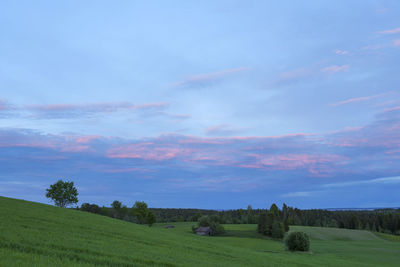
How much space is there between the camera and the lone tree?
279ft

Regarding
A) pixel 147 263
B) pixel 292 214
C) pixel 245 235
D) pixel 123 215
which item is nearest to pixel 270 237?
pixel 245 235

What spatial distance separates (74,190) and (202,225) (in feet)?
150

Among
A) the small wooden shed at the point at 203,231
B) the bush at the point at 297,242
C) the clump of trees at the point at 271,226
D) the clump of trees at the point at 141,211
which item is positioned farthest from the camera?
the small wooden shed at the point at 203,231

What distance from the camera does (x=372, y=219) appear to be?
165625 millimetres

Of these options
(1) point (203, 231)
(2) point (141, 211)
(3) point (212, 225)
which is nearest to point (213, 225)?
(3) point (212, 225)

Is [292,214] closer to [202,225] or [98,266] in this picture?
[202,225]

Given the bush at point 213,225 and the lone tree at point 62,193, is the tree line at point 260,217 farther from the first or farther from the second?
the bush at point 213,225

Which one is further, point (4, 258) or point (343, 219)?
point (343, 219)

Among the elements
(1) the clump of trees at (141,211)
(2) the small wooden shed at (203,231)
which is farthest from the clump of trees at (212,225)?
(1) the clump of trees at (141,211)

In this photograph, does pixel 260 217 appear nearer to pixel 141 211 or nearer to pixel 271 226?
pixel 271 226

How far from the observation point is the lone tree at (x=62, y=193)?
8519 cm

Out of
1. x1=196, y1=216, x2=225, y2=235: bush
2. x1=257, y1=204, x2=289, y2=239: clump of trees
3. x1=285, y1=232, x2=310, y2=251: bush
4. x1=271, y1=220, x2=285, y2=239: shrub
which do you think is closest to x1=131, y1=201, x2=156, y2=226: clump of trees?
x1=196, y1=216, x2=225, y2=235: bush

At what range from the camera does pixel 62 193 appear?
281 ft

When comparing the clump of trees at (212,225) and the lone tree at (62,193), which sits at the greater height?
the lone tree at (62,193)
